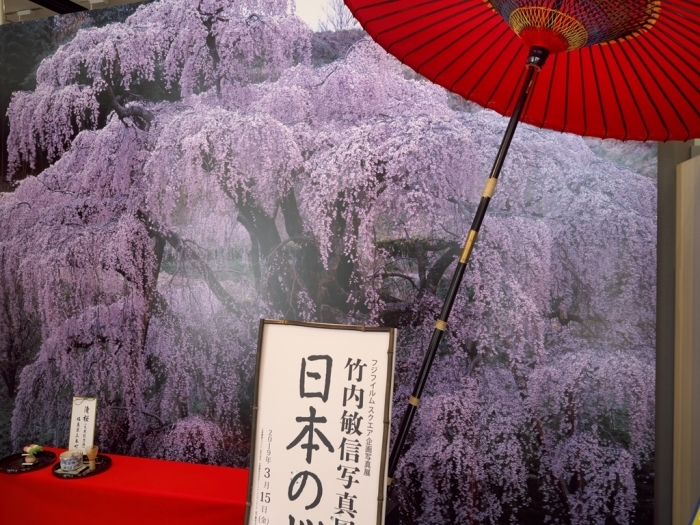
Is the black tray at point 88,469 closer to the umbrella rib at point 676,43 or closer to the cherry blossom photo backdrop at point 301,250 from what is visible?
the cherry blossom photo backdrop at point 301,250

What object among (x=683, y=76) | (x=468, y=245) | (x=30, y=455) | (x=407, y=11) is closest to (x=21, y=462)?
(x=30, y=455)

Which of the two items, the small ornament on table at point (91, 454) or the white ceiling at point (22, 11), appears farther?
the white ceiling at point (22, 11)

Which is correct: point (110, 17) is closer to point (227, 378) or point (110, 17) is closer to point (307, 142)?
point (307, 142)

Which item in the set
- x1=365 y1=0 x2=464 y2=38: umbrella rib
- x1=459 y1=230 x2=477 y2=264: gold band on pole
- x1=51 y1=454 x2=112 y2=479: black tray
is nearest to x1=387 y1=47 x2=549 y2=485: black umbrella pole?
x1=459 y1=230 x2=477 y2=264: gold band on pole

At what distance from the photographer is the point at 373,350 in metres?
1.42

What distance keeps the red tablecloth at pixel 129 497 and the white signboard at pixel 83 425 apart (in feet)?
0.49

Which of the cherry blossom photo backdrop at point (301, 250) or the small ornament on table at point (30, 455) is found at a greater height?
the cherry blossom photo backdrop at point (301, 250)

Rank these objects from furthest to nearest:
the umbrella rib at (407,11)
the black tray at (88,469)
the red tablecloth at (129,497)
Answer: the black tray at (88,469)
the red tablecloth at (129,497)
the umbrella rib at (407,11)

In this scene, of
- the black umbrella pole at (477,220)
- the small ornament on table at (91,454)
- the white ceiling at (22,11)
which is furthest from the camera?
the white ceiling at (22,11)

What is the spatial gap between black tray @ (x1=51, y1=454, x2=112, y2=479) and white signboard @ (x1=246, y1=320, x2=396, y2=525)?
4.26 ft

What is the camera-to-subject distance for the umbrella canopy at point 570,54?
117 centimetres

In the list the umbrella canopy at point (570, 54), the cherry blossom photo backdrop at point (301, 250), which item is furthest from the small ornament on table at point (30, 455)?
the umbrella canopy at point (570, 54)

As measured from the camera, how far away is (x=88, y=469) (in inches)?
95.8

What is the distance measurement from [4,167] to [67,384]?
1342 mm
